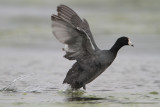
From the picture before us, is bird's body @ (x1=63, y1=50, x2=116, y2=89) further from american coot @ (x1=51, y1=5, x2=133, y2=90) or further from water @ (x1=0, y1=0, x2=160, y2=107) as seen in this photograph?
water @ (x1=0, y1=0, x2=160, y2=107)

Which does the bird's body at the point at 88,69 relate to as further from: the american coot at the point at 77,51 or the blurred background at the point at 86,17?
the blurred background at the point at 86,17

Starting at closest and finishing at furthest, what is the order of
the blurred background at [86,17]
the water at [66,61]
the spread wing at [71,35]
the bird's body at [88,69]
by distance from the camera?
the water at [66,61], the spread wing at [71,35], the bird's body at [88,69], the blurred background at [86,17]

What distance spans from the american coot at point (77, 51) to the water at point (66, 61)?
28 centimetres

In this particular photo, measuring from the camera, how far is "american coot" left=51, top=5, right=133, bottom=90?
8.26 metres

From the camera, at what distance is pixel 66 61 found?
12391mm

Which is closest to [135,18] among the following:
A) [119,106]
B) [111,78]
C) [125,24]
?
[125,24]

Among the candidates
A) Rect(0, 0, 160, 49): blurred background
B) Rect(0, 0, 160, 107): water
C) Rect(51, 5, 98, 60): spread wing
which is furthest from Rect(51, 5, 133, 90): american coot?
Rect(0, 0, 160, 49): blurred background

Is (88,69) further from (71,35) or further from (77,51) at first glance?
(71,35)

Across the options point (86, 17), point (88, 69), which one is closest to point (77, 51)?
point (88, 69)

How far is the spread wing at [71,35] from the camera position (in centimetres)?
823

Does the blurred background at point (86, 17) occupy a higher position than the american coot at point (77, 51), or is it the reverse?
the blurred background at point (86, 17)

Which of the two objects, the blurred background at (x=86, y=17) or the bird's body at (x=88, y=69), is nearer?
the bird's body at (x=88, y=69)

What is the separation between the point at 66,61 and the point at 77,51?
3.89 meters

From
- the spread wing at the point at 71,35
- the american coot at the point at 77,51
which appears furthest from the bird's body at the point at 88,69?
the spread wing at the point at 71,35
